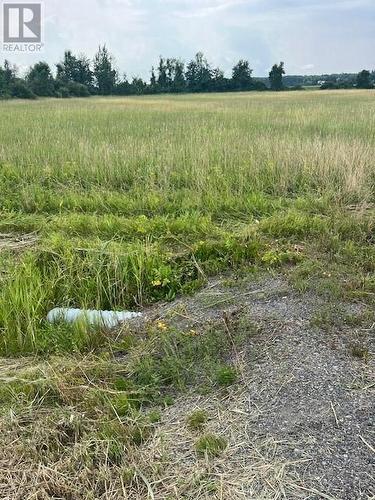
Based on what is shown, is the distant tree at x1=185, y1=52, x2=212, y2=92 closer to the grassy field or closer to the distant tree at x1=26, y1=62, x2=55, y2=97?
the distant tree at x1=26, y1=62, x2=55, y2=97

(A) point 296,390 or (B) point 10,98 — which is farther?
(B) point 10,98

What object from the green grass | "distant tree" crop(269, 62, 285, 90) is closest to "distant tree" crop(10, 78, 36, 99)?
"distant tree" crop(269, 62, 285, 90)

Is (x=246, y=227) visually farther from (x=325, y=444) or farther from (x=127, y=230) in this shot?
(x=325, y=444)

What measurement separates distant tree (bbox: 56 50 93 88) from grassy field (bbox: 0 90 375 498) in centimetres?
7204

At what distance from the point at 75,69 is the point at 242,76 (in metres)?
26.9

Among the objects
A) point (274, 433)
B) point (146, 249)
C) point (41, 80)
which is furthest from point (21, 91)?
point (274, 433)

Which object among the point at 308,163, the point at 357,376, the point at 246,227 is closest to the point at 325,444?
the point at 357,376

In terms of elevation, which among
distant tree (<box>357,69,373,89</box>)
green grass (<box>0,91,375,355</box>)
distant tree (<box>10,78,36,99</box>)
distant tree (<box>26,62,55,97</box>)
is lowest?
green grass (<box>0,91,375,355</box>)

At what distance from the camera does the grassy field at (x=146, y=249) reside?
294 cm

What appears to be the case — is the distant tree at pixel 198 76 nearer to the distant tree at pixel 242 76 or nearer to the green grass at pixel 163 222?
the distant tree at pixel 242 76

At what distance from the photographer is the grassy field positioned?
9.66 ft

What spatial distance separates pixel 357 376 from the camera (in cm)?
290

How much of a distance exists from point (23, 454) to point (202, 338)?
140 cm

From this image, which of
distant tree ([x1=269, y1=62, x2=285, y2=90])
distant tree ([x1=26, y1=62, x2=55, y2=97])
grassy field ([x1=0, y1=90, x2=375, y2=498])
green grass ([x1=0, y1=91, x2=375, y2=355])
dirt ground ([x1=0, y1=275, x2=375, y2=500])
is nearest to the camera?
dirt ground ([x1=0, y1=275, x2=375, y2=500])
